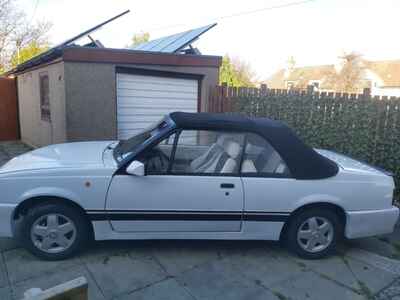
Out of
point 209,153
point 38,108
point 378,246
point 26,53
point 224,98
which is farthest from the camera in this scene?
point 26,53

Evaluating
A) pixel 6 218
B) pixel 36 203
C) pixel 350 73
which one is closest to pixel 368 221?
pixel 36 203

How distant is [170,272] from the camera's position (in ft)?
9.77

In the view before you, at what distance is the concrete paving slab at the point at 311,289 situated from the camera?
2738mm

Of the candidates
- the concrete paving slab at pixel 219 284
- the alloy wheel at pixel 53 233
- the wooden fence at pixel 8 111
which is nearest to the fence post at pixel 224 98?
the concrete paving slab at pixel 219 284

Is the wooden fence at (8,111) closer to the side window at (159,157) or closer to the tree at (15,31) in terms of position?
the side window at (159,157)

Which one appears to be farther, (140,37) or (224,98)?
(140,37)

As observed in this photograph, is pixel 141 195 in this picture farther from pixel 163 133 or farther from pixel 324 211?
pixel 324 211

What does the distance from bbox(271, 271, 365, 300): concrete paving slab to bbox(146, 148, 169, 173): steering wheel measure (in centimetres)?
153

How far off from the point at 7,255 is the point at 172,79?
17.6 feet

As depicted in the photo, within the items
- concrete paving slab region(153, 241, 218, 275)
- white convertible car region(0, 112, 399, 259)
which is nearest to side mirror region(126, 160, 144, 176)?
white convertible car region(0, 112, 399, 259)

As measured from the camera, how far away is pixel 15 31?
20375mm

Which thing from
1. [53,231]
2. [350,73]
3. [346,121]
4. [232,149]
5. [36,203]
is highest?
[350,73]

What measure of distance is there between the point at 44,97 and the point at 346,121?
717 centimetres

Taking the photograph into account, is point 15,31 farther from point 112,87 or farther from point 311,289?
point 311,289
